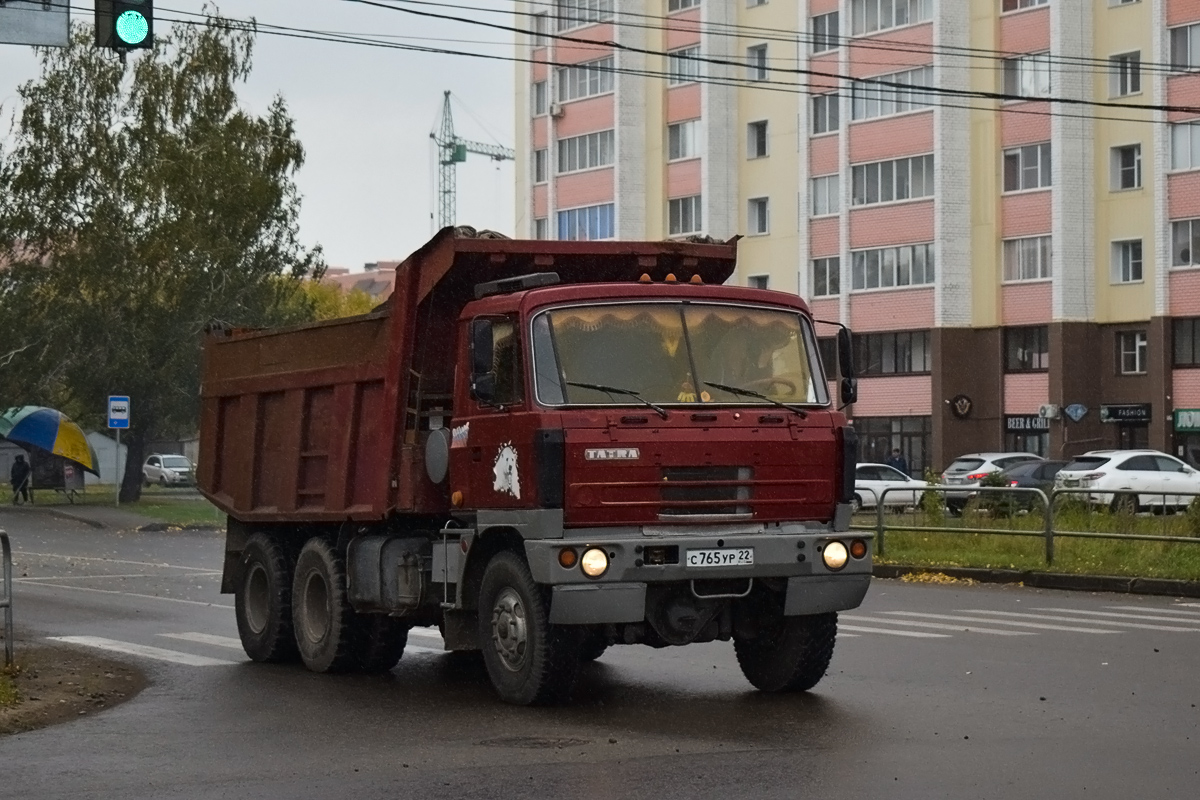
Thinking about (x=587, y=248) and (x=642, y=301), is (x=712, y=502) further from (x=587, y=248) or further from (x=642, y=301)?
(x=587, y=248)

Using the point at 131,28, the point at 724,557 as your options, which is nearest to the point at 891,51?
the point at 131,28

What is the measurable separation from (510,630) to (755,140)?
6234 cm

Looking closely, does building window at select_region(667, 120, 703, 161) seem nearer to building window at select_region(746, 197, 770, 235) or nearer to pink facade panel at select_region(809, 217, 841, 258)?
building window at select_region(746, 197, 770, 235)

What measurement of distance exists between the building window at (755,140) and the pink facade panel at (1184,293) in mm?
17692

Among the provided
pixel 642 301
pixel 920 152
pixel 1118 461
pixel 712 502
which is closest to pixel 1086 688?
pixel 712 502

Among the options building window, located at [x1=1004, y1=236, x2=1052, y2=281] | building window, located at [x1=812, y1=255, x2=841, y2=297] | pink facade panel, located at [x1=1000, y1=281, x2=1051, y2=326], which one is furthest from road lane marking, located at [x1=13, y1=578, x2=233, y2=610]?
building window, located at [x1=812, y1=255, x2=841, y2=297]

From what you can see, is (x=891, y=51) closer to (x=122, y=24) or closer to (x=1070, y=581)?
(x=1070, y=581)

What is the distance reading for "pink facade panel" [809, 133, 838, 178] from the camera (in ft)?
228

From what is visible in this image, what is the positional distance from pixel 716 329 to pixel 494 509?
1.69 m

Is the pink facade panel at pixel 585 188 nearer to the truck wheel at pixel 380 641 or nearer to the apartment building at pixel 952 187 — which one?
the apartment building at pixel 952 187

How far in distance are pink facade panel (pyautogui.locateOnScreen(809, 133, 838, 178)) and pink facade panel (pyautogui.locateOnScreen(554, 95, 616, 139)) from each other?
352 inches

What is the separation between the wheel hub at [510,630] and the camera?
12.1 m

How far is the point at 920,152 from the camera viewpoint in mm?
66125

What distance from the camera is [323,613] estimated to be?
14.9 meters
